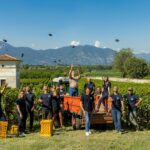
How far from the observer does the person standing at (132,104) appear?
1573 cm

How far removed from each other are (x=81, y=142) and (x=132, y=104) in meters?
3.55

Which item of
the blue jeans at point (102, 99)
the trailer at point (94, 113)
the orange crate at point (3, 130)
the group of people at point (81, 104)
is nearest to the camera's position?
the orange crate at point (3, 130)

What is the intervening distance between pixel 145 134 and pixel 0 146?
5311 millimetres

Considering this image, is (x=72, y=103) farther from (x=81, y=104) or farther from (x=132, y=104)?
(x=132, y=104)

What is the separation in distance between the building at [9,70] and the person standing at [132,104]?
63.9m

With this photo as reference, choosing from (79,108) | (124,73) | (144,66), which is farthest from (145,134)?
(124,73)

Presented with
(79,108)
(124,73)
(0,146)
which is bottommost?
(0,146)

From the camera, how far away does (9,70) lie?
81.1 metres

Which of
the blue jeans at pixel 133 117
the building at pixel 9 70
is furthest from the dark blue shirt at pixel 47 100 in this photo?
the building at pixel 9 70

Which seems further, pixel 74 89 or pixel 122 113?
pixel 74 89

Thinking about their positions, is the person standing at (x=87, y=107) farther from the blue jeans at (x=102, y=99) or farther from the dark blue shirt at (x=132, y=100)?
the blue jeans at (x=102, y=99)

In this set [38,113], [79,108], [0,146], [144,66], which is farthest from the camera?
[144,66]

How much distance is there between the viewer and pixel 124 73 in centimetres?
12188

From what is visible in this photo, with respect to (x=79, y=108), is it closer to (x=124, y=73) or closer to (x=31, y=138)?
(x=31, y=138)
